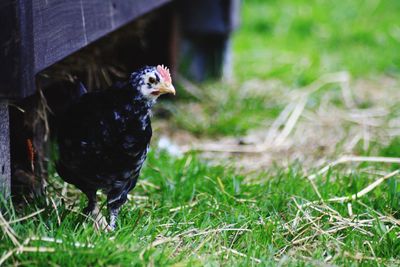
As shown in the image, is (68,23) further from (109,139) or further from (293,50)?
(293,50)

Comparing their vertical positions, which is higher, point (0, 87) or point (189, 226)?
point (0, 87)

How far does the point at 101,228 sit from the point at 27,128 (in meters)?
0.76

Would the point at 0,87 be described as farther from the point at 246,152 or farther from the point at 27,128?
the point at 246,152

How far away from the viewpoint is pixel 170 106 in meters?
5.05

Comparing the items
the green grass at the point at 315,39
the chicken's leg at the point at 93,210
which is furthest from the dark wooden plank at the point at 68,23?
the green grass at the point at 315,39

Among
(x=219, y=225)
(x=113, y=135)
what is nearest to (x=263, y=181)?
(x=219, y=225)

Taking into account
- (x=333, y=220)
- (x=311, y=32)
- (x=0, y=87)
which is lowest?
(x=311, y=32)

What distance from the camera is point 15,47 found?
2334 millimetres

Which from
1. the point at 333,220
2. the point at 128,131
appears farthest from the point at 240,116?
the point at 128,131

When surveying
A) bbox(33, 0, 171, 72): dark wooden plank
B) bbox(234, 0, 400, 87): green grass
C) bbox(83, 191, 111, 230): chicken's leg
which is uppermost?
bbox(33, 0, 171, 72): dark wooden plank

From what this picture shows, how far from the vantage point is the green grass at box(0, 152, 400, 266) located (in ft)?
7.72

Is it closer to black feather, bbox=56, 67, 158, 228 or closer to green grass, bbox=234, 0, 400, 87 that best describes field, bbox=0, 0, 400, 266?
green grass, bbox=234, 0, 400, 87

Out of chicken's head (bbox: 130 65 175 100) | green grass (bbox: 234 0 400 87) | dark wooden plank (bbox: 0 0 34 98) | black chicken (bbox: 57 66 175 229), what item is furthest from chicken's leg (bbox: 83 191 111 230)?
green grass (bbox: 234 0 400 87)

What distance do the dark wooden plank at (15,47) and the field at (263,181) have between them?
43 centimetres
